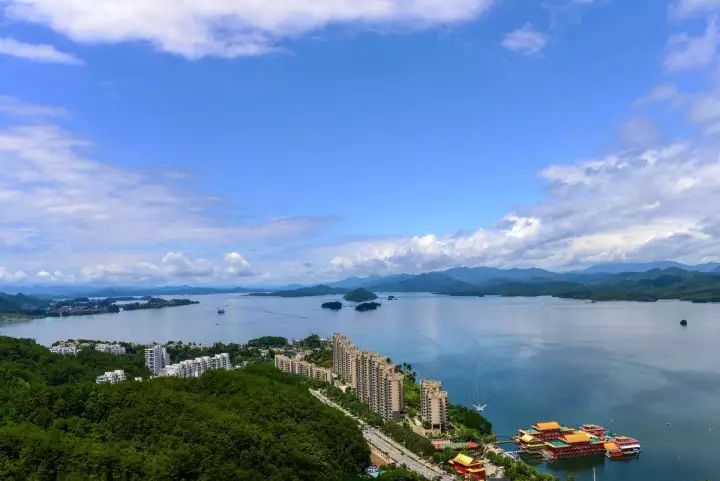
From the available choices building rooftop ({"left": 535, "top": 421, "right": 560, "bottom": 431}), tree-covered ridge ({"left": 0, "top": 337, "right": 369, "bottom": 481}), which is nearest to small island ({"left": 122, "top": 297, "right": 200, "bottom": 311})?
tree-covered ridge ({"left": 0, "top": 337, "right": 369, "bottom": 481})

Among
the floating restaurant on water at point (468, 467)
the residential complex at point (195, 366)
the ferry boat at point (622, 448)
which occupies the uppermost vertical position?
the residential complex at point (195, 366)

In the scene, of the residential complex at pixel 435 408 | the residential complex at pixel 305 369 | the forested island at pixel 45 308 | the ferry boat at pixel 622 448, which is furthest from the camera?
the forested island at pixel 45 308

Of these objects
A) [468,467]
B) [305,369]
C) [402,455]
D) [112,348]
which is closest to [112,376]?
[305,369]

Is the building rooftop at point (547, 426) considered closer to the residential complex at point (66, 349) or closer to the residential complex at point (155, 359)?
the residential complex at point (155, 359)

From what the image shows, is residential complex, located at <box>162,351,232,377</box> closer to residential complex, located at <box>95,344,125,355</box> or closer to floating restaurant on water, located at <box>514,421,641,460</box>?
residential complex, located at <box>95,344,125,355</box>

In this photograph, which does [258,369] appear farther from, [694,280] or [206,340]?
[694,280]

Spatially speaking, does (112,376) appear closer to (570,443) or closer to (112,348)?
(112,348)

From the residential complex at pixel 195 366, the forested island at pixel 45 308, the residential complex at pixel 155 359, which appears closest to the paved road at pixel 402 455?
the residential complex at pixel 195 366

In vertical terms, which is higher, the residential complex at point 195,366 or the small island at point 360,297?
the small island at point 360,297
